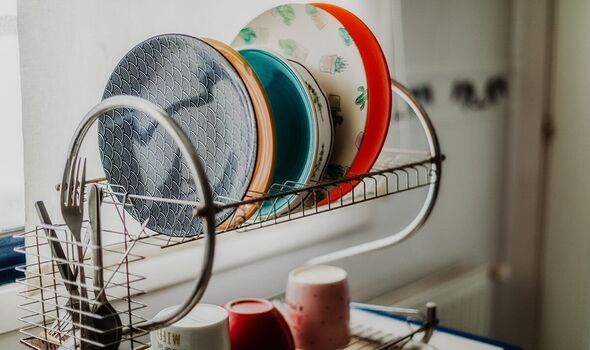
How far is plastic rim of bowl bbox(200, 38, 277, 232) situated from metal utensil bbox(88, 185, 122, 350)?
6.0 inches

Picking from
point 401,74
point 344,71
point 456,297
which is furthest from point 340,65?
point 456,297

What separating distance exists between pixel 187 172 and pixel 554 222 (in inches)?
62.8

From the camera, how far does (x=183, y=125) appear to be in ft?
2.67

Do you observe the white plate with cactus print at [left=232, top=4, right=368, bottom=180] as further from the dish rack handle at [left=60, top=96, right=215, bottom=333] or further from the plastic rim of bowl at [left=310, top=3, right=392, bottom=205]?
the dish rack handle at [left=60, top=96, right=215, bottom=333]

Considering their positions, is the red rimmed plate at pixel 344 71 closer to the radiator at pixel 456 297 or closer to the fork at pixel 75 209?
the fork at pixel 75 209

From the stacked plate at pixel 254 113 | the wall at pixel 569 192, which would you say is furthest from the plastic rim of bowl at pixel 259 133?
the wall at pixel 569 192

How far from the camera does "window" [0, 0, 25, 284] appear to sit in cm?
90

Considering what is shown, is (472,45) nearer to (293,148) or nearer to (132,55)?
(293,148)

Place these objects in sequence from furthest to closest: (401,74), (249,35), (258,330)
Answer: (401,74) → (249,35) → (258,330)

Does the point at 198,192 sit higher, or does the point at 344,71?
the point at 344,71

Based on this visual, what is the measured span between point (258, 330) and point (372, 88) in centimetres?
Result: 36

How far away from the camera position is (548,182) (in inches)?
80.6

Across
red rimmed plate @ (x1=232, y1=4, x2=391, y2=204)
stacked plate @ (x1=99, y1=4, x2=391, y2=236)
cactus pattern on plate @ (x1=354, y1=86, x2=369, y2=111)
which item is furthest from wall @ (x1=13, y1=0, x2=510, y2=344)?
cactus pattern on plate @ (x1=354, y1=86, x2=369, y2=111)

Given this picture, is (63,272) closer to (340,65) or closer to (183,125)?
(183,125)
